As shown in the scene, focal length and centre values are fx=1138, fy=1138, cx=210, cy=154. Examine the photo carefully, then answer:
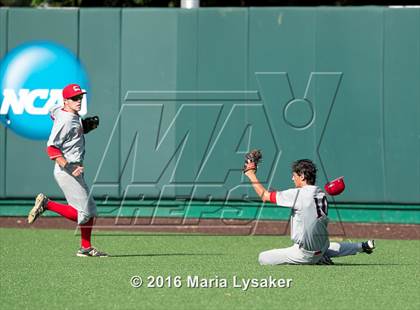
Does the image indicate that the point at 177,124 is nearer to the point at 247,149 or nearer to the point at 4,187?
the point at 247,149

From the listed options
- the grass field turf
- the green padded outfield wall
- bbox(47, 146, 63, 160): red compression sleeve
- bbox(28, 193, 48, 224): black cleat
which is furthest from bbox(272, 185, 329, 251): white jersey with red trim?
the green padded outfield wall

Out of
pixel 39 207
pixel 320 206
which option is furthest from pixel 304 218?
pixel 39 207

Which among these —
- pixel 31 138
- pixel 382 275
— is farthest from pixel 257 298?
pixel 31 138

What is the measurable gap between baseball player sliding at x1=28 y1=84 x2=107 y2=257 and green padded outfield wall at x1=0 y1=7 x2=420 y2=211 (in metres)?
3.96

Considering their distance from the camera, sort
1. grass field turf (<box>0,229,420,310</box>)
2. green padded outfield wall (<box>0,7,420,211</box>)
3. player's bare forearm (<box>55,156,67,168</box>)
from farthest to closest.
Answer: green padded outfield wall (<box>0,7,420,211</box>) < player's bare forearm (<box>55,156,67,168</box>) < grass field turf (<box>0,229,420,310</box>)

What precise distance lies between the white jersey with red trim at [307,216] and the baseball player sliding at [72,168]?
8.42ft

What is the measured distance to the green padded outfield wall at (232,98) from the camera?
1673 centimetres

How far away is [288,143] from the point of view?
1695 centimetres

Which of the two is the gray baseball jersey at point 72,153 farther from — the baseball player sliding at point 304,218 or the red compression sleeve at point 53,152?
the baseball player sliding at point 304,218

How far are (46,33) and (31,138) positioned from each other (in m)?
1.64

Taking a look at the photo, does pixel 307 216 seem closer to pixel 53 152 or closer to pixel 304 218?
pixel 304 218

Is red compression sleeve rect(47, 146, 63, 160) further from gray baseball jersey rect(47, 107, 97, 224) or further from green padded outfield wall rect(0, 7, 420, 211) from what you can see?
green padded outfield wall rect(0, 7, 420, 211)

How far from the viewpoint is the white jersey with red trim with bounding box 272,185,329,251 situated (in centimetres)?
1198

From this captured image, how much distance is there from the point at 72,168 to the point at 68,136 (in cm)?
38
